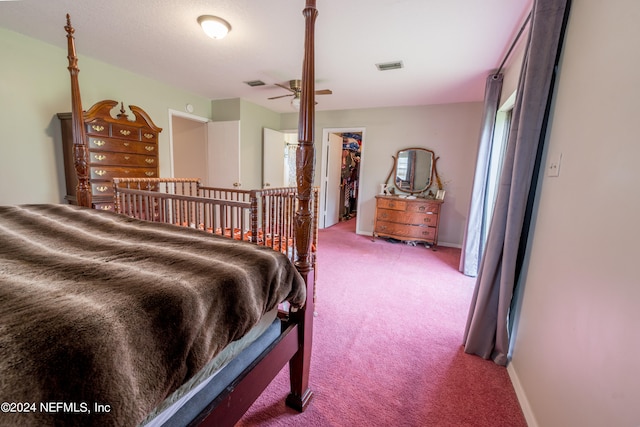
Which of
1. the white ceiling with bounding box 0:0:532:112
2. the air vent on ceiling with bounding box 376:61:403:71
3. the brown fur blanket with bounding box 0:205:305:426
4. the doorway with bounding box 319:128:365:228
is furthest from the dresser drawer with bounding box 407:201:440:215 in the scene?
the brown fur blanket with bounding box 0:205:305:426

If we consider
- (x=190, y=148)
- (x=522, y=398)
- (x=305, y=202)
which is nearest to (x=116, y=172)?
(x=190, y=148)

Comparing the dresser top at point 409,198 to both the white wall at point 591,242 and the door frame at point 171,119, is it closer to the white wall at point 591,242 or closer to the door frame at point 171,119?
the white wall at point 591,242

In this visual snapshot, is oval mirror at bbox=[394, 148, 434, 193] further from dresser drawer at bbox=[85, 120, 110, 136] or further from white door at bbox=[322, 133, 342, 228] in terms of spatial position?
dresser drawer at bbox=[85, 120, 110, 136]

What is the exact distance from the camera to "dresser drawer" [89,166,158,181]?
102 inches

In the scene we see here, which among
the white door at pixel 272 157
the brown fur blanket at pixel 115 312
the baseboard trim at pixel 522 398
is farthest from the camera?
the white door at pixel 272 157

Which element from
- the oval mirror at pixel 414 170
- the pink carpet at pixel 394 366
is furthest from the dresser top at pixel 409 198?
the pink carpet at pixel 394 366

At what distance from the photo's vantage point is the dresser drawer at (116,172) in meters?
2.59

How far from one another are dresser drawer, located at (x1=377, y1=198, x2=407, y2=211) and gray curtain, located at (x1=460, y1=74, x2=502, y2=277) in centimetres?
122

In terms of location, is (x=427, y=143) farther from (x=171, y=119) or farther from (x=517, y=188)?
(x=171, y=119)

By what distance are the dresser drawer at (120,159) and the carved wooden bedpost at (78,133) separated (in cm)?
69

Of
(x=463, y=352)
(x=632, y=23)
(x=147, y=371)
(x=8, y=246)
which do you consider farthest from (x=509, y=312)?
(x=8, y=246)

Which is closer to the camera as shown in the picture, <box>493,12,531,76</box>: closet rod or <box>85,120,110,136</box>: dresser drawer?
<box>493,12,531,76</box>: closet rod

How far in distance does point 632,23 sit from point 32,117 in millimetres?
4103

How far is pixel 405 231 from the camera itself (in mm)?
4250
